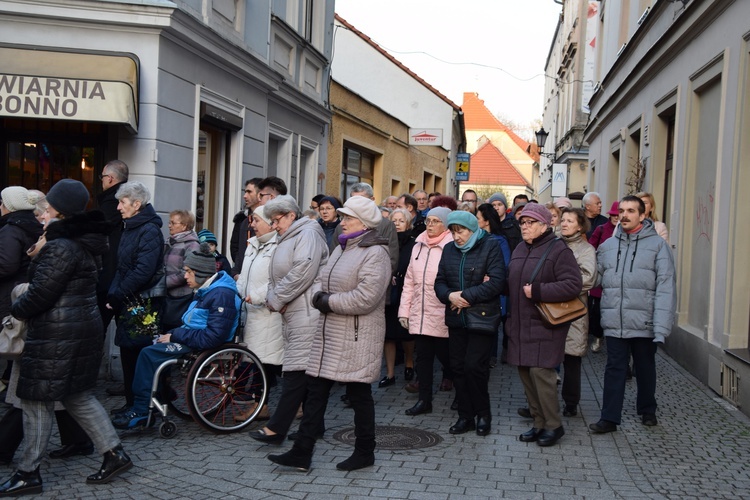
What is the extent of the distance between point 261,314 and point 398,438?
1.48 meters

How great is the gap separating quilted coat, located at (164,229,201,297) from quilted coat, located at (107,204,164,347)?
134 mm

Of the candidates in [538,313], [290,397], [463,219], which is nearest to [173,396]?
[290,397]

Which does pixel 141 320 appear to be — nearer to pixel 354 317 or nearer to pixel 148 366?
pixel 148 366

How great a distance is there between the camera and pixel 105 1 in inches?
335

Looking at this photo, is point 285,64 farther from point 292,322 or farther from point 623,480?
point 623,480

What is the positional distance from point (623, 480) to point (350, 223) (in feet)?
8.14

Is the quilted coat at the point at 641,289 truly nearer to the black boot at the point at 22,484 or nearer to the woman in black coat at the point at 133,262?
the woman in black coat at the point at 133,262

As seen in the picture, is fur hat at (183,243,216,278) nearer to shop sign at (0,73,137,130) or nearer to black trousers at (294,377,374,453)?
black trousers at (294,377,374,453)

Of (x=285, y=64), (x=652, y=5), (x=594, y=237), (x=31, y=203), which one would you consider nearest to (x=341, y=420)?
(x=31, y=203)

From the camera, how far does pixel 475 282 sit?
6.69 m

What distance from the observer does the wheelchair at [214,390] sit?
6246 mm

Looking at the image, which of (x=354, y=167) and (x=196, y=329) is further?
(x=354, y=167)

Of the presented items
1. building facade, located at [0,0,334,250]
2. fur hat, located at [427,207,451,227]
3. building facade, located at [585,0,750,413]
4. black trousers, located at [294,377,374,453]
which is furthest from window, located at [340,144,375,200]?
black trousers, located at [294,377,374,453]

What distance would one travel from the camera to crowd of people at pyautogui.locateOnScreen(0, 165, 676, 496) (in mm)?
5098
